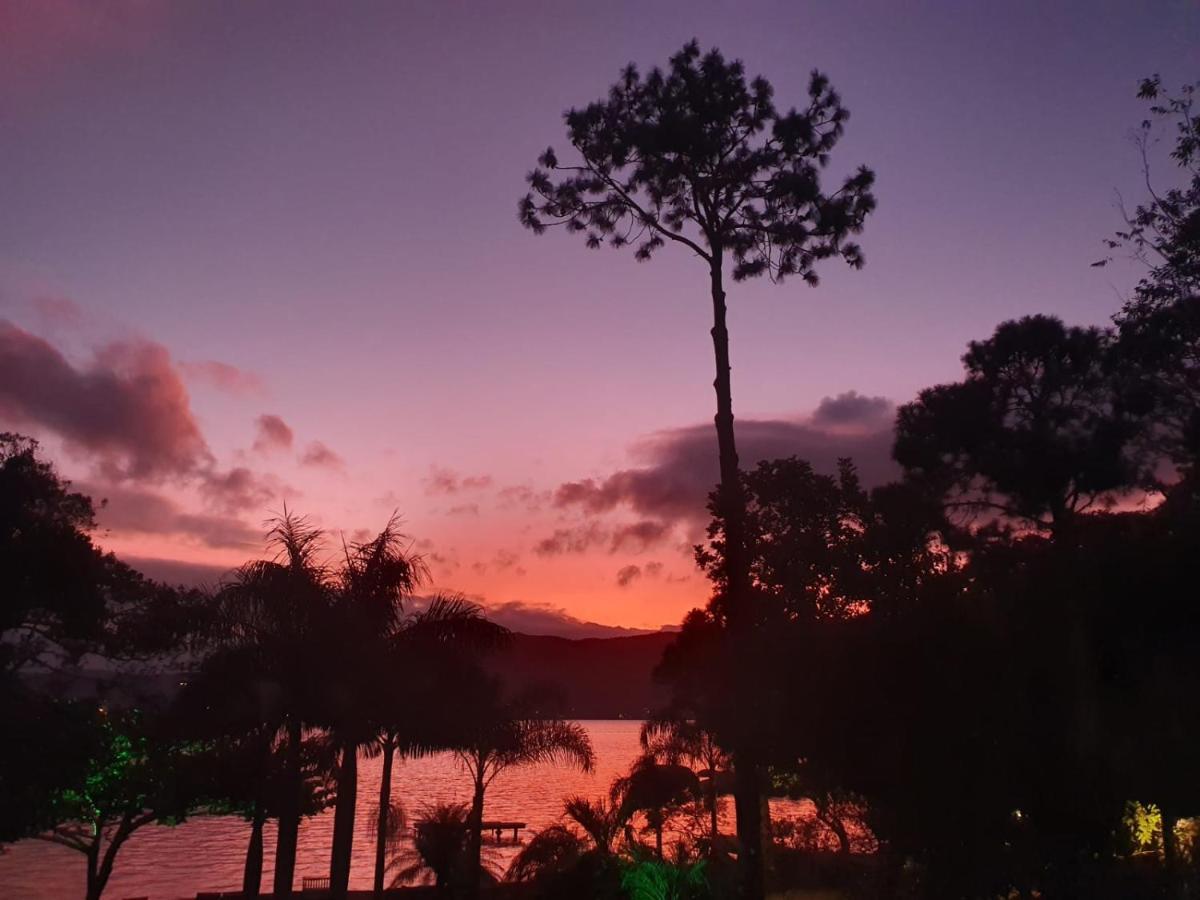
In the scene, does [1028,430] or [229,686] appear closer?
[229,686]

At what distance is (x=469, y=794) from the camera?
174m

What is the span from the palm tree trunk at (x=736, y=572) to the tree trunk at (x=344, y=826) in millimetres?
7862

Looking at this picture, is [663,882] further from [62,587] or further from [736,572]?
[62,587]

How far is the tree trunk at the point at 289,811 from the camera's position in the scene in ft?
68.2

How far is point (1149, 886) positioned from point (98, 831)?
28491 mm

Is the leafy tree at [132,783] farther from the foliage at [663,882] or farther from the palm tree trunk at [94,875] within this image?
the foliage at [663,882]

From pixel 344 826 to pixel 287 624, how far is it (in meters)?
4.35

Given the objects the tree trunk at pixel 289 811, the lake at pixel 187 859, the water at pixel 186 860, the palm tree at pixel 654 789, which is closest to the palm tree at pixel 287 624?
the tree trunk at pixel 289 811

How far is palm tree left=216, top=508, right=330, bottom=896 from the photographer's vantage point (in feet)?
67.5

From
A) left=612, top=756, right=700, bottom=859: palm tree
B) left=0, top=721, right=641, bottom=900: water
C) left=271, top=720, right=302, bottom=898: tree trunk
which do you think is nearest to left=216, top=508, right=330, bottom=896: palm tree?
left=271, top=720, right=302, bottom=898: tree trunk

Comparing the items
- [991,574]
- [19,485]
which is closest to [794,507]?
[991,574]

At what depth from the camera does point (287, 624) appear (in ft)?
68.2

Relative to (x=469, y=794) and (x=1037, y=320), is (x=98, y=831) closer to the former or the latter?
(x=1037, y=320)

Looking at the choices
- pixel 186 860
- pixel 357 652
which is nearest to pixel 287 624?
pixel 357 652
